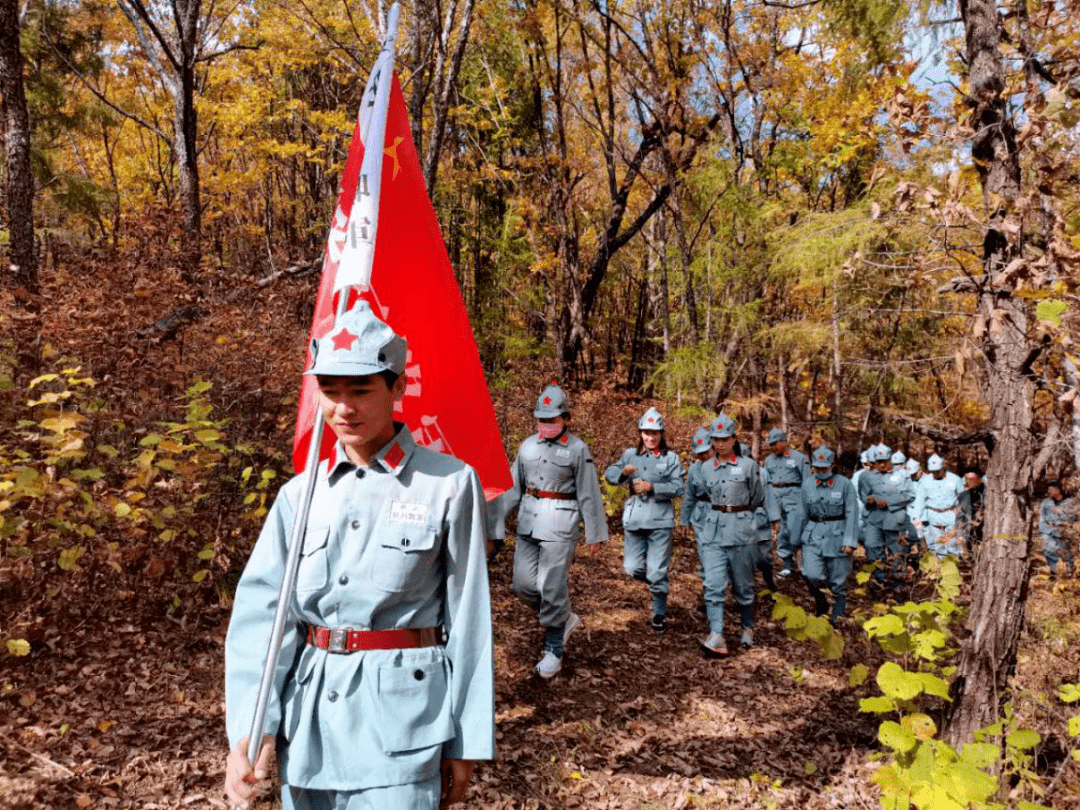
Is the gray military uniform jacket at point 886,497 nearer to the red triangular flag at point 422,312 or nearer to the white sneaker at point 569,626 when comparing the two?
the white sneaker at point 569,626

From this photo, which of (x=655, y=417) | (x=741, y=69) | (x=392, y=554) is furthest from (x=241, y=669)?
(x=741, y=69)

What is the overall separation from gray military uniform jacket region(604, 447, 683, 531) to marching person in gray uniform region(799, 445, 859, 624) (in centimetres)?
239

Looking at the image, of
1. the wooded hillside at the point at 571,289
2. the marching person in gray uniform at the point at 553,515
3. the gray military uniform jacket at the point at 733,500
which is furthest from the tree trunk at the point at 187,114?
the gray military uniform jacket at the point at 733,500

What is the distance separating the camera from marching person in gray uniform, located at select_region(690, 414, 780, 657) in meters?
7.45

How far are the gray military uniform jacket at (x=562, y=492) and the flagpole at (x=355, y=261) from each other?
3815mm

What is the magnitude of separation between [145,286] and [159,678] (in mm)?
4380

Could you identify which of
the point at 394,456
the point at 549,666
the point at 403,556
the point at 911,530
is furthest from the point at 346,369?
the point at 911,530

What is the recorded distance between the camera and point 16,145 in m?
7.70

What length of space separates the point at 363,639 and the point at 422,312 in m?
1.90

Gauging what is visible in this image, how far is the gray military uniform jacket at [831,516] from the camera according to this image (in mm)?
9016

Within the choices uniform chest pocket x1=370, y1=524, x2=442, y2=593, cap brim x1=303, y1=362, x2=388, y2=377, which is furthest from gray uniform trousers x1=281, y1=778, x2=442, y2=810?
cap brim x1=303, y1=362, x2=388, y2=377

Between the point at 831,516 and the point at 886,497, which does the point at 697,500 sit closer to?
the point at 831,516

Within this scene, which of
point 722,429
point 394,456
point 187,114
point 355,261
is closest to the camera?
point 394,456

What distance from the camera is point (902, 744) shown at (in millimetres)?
3848
